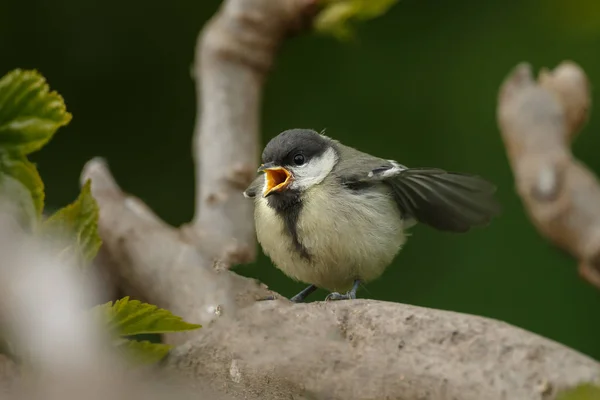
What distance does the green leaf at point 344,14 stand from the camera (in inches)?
66.9

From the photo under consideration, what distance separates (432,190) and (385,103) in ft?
3.75

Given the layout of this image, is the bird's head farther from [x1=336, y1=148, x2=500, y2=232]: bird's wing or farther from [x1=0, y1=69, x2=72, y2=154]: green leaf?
[x1=0, y1=69, x2=72, y2=154]: green leaf

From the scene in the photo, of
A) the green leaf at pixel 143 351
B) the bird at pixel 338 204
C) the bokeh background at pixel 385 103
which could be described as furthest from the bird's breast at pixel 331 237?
the bokeh background at pixel 385 103

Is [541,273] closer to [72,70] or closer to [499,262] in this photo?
[499,262]

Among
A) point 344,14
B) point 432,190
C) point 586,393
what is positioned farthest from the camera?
point 344,14

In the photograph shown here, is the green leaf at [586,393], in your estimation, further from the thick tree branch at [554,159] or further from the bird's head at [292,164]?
the thick tree branch at [554,159]

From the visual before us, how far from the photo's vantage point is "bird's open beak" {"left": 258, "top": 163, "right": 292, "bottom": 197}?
1.22 m

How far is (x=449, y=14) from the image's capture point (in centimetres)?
245

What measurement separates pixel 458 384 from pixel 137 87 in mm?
1825

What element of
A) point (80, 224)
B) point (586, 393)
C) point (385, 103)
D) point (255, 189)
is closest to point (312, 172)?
point (255, 189)

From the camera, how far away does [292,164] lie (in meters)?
1.24

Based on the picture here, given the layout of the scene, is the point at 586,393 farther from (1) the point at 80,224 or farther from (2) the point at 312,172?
(2) the point at 312,172

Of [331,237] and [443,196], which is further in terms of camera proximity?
[443,196]

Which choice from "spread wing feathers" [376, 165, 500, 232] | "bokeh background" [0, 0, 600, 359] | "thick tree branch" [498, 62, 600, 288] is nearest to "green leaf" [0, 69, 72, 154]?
"spread wing feathers" [376, 165, 500, 232]
